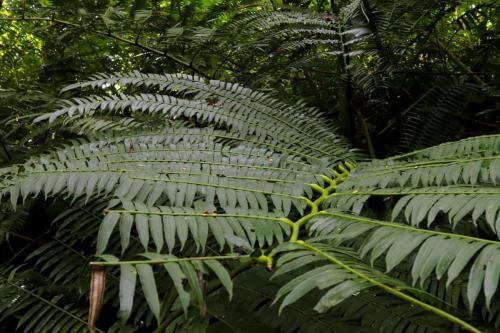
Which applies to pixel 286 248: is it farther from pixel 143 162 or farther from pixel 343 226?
pixel 143 162

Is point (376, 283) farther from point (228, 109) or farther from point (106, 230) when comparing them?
point (228, 109)

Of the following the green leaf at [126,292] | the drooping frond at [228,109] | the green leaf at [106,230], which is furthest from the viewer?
the drooping frond at [228,109]

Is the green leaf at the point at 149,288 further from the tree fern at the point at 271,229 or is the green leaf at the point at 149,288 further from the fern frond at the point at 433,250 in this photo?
the fern frond at the point at 433,250

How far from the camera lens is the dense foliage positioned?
59 centimetres

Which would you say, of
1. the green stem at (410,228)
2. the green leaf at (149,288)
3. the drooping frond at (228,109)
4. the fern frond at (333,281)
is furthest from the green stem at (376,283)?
the drooping frond at (228,109)

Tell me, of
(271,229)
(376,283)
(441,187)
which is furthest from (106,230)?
(441,187)

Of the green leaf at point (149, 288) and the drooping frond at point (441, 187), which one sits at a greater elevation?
the drooping frond at point (441, 187)

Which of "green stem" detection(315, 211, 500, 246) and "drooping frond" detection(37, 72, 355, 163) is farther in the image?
"drooping frond" detection(37, 72, 355, 163)

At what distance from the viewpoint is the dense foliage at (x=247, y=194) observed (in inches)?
23.3

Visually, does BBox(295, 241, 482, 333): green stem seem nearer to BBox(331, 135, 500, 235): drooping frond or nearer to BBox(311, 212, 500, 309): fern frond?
BBox(311, 212, 500, 309): fern frond

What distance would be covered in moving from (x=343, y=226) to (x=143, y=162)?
0.50m

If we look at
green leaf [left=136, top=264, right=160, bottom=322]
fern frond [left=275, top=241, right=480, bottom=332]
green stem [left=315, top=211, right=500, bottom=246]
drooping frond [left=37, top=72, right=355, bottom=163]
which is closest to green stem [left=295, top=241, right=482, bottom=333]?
fern frond [left=275, top=241, right=480, bottom=332]

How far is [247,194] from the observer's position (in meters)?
0.82

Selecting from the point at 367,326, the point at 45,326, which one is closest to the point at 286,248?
the point at 367,326
